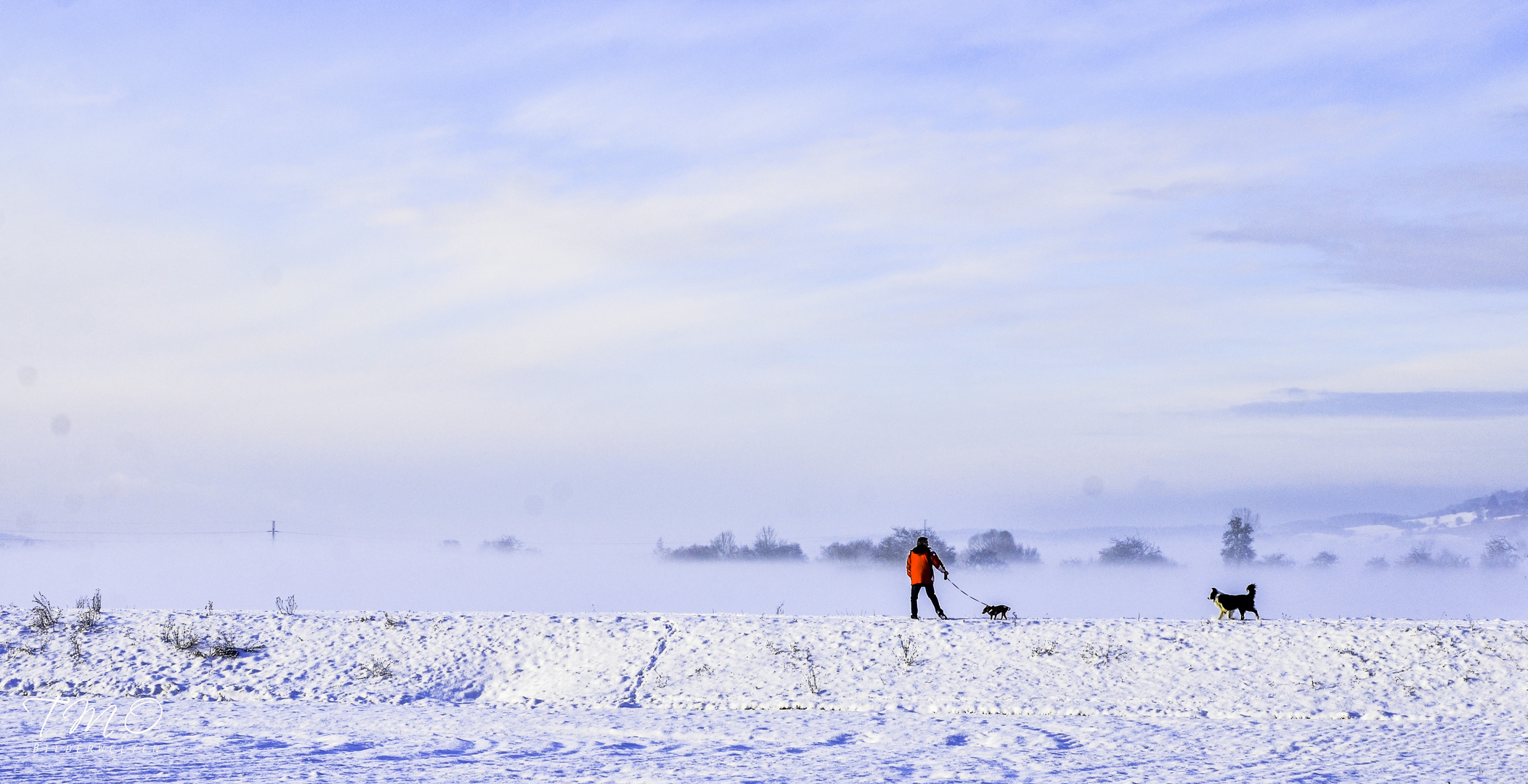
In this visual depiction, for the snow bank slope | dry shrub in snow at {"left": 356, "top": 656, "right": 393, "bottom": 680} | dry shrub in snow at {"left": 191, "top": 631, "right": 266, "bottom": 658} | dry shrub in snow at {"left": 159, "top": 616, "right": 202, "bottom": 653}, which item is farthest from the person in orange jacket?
dry shrub in snow at {"left": 159, "top": 616, "right": 202, "bottom": 653}

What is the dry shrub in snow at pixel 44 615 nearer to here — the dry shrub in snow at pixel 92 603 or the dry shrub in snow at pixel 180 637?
the dry shrub in snow at pixel 92 603

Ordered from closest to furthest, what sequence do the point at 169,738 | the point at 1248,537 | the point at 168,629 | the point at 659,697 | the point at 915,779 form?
1. the point at 915,779
2. the point at 169,738
3. the point at 659,697
4. the point at 168,629
5. the point at 1248,537

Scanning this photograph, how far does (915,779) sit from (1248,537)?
132774mm

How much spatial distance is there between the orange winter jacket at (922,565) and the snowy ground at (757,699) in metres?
1.16

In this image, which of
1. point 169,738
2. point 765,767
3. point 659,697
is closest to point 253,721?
point 169,738

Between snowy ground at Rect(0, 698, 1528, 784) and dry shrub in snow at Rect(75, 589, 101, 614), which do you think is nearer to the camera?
snowy ground at Rect(0, 698, 1528, 784)

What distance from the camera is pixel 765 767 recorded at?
47.1ft

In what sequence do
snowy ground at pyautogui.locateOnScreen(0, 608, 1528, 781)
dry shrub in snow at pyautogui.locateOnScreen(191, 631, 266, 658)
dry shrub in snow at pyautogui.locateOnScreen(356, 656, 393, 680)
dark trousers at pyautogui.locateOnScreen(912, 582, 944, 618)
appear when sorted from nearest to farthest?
snowy ground at pyautogui.locateOnScreen(0, 608, 1528, 781) → dry shrub in snow at pyautogui.locateOnScreen(356, 656, 393, 680) → dry shrub in snow at pyautogui.locateOnScreen(191, 631, 266, 658) → dark trousers at pyautogui.locateOnScreen(912, 582, 944, 618)

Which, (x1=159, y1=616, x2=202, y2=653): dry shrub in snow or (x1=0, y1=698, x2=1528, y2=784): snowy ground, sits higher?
(x1=159, y1=616, x2=202, y2=653): dry shrub in snow

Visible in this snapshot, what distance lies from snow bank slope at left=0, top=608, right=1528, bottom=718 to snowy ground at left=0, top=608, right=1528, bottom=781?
5 cm

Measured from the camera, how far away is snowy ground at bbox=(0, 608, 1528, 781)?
14.4 metres

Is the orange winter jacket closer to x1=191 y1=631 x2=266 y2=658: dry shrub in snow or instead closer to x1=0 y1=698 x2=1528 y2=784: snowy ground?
x1=0 y1=698 x2=1528 y2=784: snowy ground

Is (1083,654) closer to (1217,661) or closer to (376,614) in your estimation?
(1217,661)

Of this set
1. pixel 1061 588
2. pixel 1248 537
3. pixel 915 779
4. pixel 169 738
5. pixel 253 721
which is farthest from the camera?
pixel 1248 537
